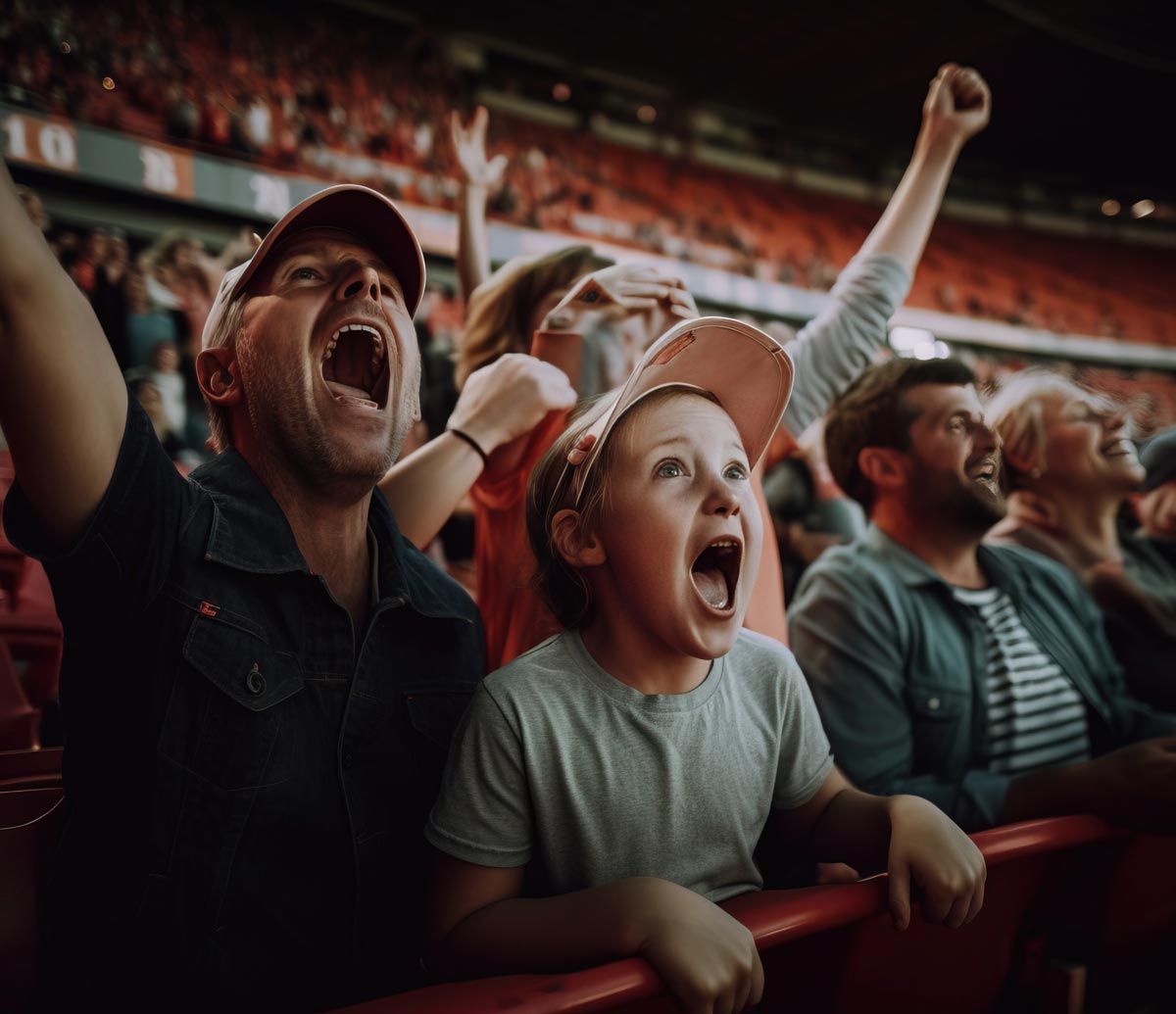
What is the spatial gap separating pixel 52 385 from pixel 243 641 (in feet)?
1.12

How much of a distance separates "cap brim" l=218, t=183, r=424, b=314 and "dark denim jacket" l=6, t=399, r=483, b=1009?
0.28m

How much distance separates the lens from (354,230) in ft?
3.95

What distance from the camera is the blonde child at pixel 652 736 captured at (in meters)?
0.96

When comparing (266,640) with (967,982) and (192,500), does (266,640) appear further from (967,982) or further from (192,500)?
(967,982)

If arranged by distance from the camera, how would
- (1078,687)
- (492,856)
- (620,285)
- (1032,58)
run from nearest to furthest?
1. (492,856)
2. (620,285)
3. (1078,687)
4. (1032,58)

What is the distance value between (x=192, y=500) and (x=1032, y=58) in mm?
11204

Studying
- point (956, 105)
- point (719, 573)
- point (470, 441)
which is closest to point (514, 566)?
point (470, 441)

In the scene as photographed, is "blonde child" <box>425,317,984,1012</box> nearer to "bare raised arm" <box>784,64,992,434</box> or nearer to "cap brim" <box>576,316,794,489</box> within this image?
"cap brim" <box>576,316,794,489</box>

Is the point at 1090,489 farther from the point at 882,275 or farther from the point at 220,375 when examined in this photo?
the point at 220,375

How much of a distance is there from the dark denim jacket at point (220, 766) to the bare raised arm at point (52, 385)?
30 millimetres

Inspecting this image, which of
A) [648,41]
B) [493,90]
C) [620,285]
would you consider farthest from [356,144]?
[620,285]

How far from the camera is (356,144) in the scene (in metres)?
8.88

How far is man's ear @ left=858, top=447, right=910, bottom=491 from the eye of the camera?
Result: 166cm

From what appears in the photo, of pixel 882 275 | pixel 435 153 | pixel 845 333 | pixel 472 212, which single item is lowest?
pixel 845 333
